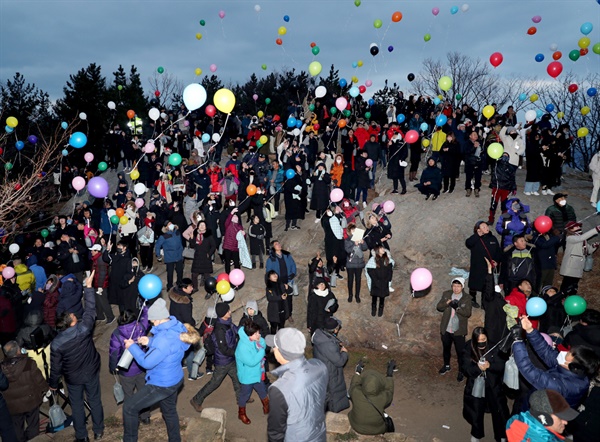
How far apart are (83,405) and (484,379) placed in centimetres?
528

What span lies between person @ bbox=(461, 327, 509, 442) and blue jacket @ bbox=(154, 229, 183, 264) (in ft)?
25.2

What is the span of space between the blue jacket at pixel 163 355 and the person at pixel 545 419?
3578 millimetres

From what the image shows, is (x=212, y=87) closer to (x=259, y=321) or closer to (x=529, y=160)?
(x=529, y=160)

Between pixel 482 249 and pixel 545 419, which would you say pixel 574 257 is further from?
pixel 545 419

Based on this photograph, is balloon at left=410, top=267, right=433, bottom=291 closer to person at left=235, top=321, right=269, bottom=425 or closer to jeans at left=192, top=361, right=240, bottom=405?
person at left=235, top=321, right=269, bottom=425

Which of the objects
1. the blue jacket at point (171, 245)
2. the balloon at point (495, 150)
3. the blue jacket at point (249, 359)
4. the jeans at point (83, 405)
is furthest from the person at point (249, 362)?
the balloon at point (495, 150)

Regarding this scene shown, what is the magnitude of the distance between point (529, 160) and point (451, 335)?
768 cm

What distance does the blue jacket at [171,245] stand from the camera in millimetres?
12141

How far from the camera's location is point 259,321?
834 centimetres

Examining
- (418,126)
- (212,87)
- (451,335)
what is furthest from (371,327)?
(212,87)

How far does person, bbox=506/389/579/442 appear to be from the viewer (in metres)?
3.92

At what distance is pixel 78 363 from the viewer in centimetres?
642

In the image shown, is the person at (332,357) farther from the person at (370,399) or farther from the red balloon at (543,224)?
the red balloon at (543,224)

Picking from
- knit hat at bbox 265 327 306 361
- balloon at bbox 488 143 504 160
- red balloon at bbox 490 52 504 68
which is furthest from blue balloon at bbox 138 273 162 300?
red balloon at bbox 490 52 504 68
